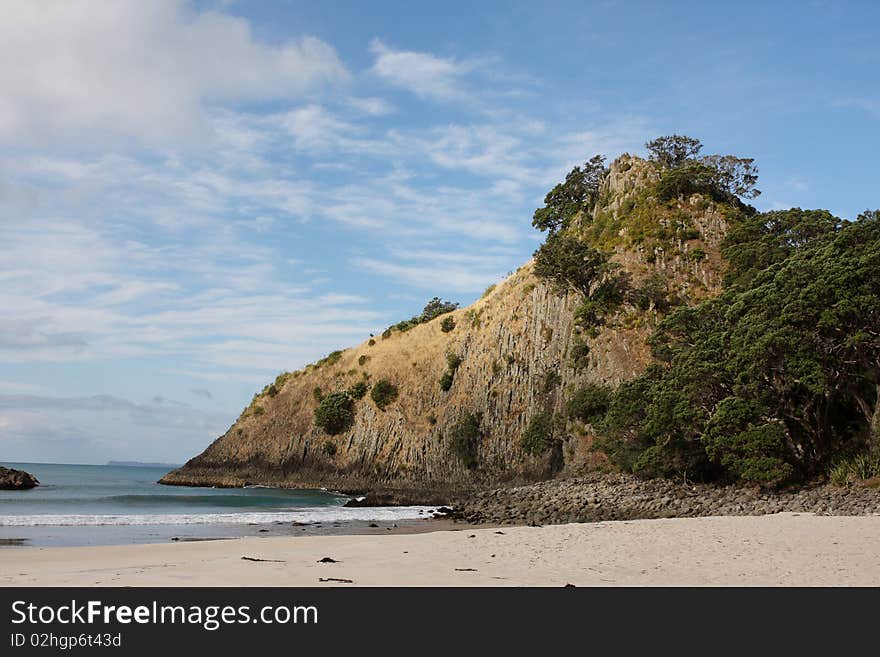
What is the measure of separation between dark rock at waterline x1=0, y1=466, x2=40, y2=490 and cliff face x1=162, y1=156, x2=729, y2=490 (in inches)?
717

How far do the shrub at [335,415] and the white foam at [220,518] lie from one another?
28978mm

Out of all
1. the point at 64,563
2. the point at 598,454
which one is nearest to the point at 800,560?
the point at 64,563

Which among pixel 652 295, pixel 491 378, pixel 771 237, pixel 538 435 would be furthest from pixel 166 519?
pixel 771 237

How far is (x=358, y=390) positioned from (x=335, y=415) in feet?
12.1

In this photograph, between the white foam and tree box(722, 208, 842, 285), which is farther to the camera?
tree box(722, 208, 842, 285)

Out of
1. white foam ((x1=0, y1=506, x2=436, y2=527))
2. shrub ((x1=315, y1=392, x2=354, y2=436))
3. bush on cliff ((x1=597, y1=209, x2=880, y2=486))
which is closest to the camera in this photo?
white foam ((x1=0, y1=506, x2=436, y2=527))

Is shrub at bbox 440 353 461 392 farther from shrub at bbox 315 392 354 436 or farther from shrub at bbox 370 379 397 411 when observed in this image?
shrub at bbox 315 392 354 436

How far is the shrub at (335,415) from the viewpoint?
224 feet

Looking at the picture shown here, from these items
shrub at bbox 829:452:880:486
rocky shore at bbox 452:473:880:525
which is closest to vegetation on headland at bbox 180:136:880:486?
shrub at bbox 829:452:880:486

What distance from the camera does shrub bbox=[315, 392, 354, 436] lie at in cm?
6825

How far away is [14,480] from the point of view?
51812 millimetres

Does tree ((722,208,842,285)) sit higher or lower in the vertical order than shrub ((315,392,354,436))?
Answer: higher

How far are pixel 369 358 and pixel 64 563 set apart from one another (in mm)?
58368
